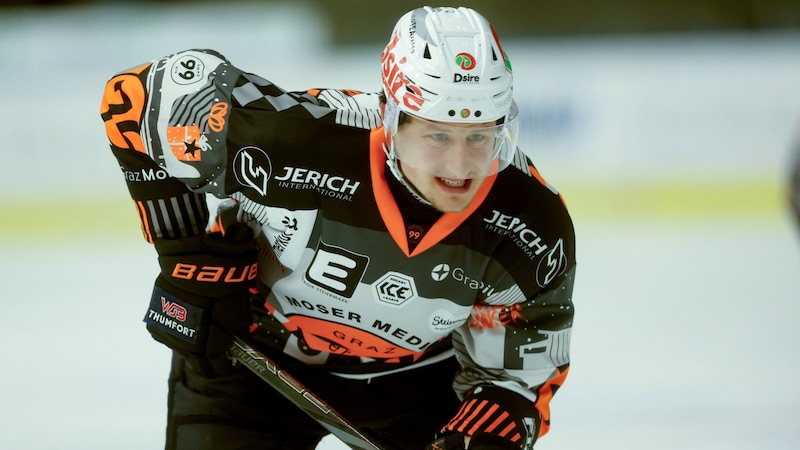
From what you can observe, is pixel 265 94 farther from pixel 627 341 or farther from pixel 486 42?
pixel 627 341

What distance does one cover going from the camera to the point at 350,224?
86.3 inches

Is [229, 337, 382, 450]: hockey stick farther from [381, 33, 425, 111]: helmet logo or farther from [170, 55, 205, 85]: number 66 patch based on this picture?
[381, 33, 425, 111]: helmet logo

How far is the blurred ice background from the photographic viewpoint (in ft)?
10.4

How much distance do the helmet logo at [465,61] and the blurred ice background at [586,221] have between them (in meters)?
1.43

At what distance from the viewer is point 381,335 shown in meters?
2.40

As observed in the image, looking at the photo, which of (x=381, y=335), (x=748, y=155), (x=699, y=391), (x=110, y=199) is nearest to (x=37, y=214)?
(x=110, y=199)

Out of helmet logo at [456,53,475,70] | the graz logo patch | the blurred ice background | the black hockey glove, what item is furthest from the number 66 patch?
the blurred ice background

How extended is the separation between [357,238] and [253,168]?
0.28 meters

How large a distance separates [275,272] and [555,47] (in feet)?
9.91

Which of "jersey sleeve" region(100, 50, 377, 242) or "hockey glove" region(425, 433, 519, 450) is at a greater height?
"jersey sleeve" region(100, 50, 377, 242)

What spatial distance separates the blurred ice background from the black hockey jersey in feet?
2.63

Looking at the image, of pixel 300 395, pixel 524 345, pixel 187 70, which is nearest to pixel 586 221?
pixel 524 345

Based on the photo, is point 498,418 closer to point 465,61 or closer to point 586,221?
point 465,61

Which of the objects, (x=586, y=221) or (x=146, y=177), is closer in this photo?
(x=146, y=177)
